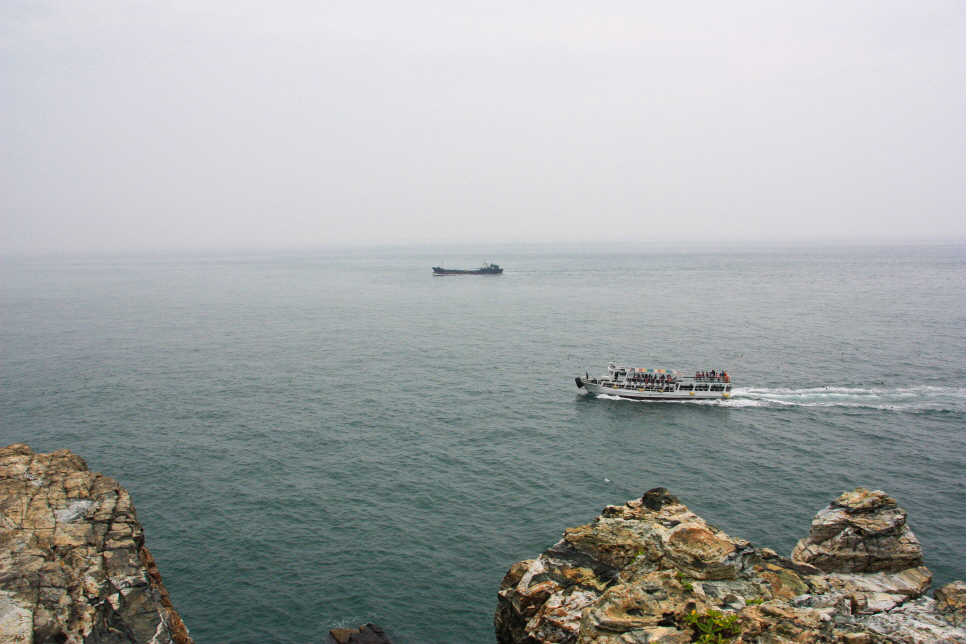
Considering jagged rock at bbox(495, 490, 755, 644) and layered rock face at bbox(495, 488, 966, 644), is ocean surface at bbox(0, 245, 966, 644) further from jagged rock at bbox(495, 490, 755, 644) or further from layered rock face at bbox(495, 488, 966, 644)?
layered rock face at bbox(495, 488, 966, 644)

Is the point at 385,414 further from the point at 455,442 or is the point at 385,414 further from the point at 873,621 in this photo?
the point at 873,621

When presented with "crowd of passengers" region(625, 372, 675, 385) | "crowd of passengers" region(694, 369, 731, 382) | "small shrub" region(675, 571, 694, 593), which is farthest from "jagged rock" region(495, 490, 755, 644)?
"crowd of passengers" region(694, 369, 731, 382)

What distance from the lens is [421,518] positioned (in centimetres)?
5166

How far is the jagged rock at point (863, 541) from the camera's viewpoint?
1217 inches

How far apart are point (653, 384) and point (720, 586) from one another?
216ft

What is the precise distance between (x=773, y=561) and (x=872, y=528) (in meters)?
7.41

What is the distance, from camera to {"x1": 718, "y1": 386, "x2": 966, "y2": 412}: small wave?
79.3m

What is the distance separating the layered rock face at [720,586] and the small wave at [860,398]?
53.3m

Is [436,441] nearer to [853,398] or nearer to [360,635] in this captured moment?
[360,635]

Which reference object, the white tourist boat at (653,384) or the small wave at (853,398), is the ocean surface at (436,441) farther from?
the white tourist boat at (653,384)

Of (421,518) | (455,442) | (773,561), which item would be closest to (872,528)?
(773,561)

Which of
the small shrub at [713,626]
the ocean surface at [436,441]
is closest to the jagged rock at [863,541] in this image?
A: the small shrub at [713,626]

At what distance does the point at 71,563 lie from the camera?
27.1 m

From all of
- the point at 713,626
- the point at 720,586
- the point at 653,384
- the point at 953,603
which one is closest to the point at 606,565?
the point at 720,586
